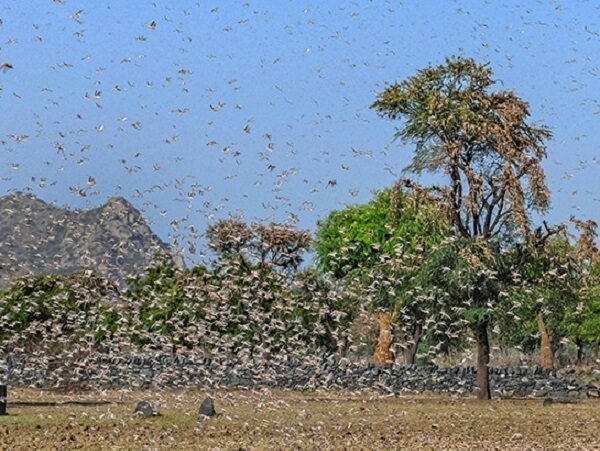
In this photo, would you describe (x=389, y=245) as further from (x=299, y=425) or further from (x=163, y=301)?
(x=299, y=425)

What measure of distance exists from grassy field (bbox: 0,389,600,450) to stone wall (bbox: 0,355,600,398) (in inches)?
257

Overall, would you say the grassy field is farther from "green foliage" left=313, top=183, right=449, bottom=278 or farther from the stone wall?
"green foliage" left=313, top=183, right=449, bottom=278

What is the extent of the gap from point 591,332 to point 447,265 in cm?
4554

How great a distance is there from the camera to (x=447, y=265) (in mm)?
40281

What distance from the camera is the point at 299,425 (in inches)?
1123

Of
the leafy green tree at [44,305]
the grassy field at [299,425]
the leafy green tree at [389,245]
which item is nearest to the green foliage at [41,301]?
the leafy green tree at [44,305]

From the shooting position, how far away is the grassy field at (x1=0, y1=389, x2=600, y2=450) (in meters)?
24.2

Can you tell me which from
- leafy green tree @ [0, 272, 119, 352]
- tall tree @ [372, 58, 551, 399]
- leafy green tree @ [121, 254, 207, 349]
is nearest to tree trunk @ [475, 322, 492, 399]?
tall tree @ [372, 58, 551, 399]

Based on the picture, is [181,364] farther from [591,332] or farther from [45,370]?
[591,332]

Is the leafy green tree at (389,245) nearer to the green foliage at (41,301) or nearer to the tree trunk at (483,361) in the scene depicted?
the tree trunk at (483,361)

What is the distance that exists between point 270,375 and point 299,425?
20577mm

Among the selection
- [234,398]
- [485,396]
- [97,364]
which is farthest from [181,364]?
[485,396]

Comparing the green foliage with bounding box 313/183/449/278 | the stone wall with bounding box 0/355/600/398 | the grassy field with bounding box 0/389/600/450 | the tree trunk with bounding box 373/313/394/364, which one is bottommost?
the grassy field with bounding box 0/389/600/450

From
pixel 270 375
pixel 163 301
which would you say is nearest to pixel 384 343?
pixel 163 301
